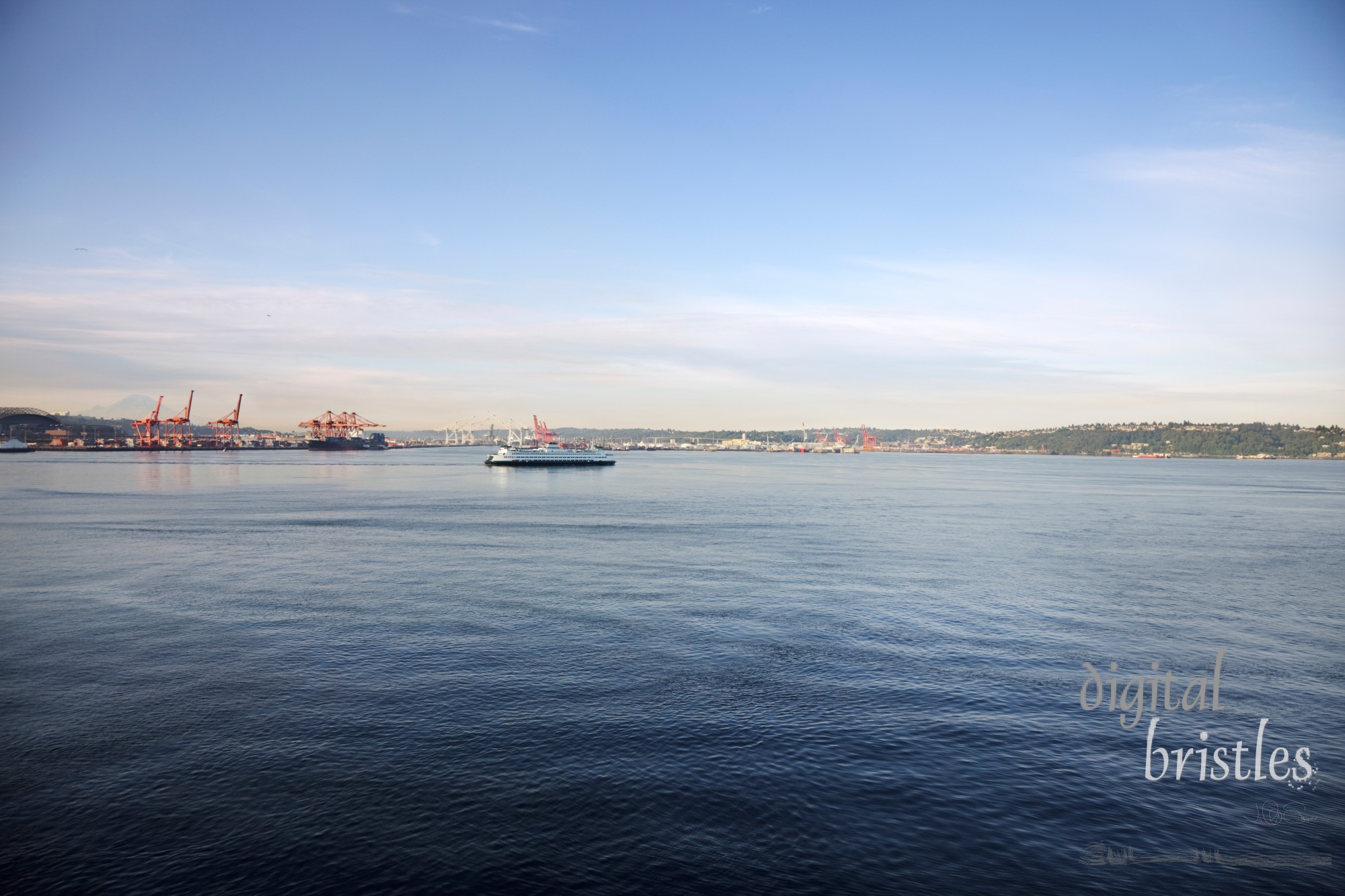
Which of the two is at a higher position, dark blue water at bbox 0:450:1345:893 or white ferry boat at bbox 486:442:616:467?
white ferry boat at bbox 486:442:616:467

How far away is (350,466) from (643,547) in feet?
447

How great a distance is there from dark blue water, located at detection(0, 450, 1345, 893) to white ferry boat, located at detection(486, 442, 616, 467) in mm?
116391

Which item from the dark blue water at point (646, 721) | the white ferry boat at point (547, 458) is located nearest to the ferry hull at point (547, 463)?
the white ferry boat at point (547, 458)

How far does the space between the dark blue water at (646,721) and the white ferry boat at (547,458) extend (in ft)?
382

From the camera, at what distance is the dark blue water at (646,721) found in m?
13.2

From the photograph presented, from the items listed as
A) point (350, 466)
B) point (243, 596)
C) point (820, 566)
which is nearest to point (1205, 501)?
point (820, 566)

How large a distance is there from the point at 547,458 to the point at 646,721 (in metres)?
149

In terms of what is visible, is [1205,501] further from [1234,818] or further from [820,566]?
[1234,818]

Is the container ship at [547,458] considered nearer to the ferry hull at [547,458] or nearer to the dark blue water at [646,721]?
the ferry hull at [547,458]

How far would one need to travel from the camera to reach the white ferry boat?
161250mm

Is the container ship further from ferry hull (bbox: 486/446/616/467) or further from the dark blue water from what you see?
the dark blue water

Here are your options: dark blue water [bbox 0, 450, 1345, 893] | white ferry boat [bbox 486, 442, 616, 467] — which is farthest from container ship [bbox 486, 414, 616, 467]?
dark blue water [bbox 0, 450, 1345, 893]

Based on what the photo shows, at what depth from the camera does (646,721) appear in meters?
18.7

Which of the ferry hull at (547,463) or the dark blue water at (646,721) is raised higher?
the ferry hull at (547,463)
